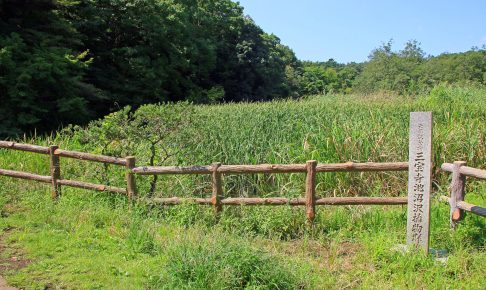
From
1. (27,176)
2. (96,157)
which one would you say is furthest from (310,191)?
(27,176)

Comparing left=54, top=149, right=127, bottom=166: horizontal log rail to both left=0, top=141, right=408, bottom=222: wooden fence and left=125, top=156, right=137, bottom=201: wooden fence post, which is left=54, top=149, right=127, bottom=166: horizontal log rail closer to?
left=0, top=141, right=408, bottom=222: wooden fence

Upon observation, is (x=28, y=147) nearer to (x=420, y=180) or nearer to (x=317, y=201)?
(x=317, y=201)

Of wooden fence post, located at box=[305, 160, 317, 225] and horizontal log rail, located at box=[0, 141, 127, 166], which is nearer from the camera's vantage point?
wooden fence post, located at box=[305, 160, 317, 225]

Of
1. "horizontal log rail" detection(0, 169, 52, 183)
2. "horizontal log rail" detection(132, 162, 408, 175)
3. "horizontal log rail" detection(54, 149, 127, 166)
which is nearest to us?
"horizontal log rail" detection(132, 162, 408, 175)

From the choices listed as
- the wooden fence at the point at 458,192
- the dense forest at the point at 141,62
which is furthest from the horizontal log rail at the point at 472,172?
the dense forest at the point at 141,62

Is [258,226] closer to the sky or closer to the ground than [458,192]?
closer to the ground

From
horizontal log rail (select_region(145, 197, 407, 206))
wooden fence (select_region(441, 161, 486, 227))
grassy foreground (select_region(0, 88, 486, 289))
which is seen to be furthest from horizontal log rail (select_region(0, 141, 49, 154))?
wooden fence (select_region(441, 161, 486, 227))

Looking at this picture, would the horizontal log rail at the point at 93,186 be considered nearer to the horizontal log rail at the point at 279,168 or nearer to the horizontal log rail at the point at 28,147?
the horizontal log rail at the point at 279,168

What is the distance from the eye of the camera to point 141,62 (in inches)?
996

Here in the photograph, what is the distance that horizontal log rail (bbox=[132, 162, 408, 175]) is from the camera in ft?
18.6

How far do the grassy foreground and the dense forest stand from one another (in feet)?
14.8

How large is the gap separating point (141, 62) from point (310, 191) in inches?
830

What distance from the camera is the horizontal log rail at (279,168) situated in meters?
5.68

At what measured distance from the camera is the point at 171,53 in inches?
1105
